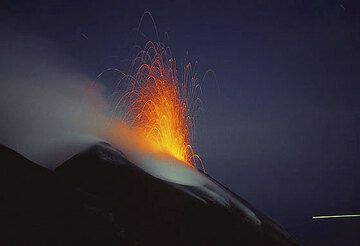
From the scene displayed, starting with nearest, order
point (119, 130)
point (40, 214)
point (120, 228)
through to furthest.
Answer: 1. point (40, 214)
2. point (120, 228)
3. point (119, 130)

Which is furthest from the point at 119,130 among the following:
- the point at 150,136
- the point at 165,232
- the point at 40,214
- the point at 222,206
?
the point at 40,214

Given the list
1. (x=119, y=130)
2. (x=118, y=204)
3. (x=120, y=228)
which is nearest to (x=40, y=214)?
(x=120, y=228)

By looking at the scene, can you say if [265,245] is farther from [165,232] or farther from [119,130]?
[119,130]

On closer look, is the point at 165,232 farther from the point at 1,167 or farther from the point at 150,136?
the point at 150,136

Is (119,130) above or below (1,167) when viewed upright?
above

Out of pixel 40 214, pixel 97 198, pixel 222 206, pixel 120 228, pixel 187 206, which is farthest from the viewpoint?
pixel 222 206

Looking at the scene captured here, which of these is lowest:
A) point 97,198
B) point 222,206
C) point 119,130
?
point 97,198

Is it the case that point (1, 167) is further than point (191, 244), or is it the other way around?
point (191, 244)
